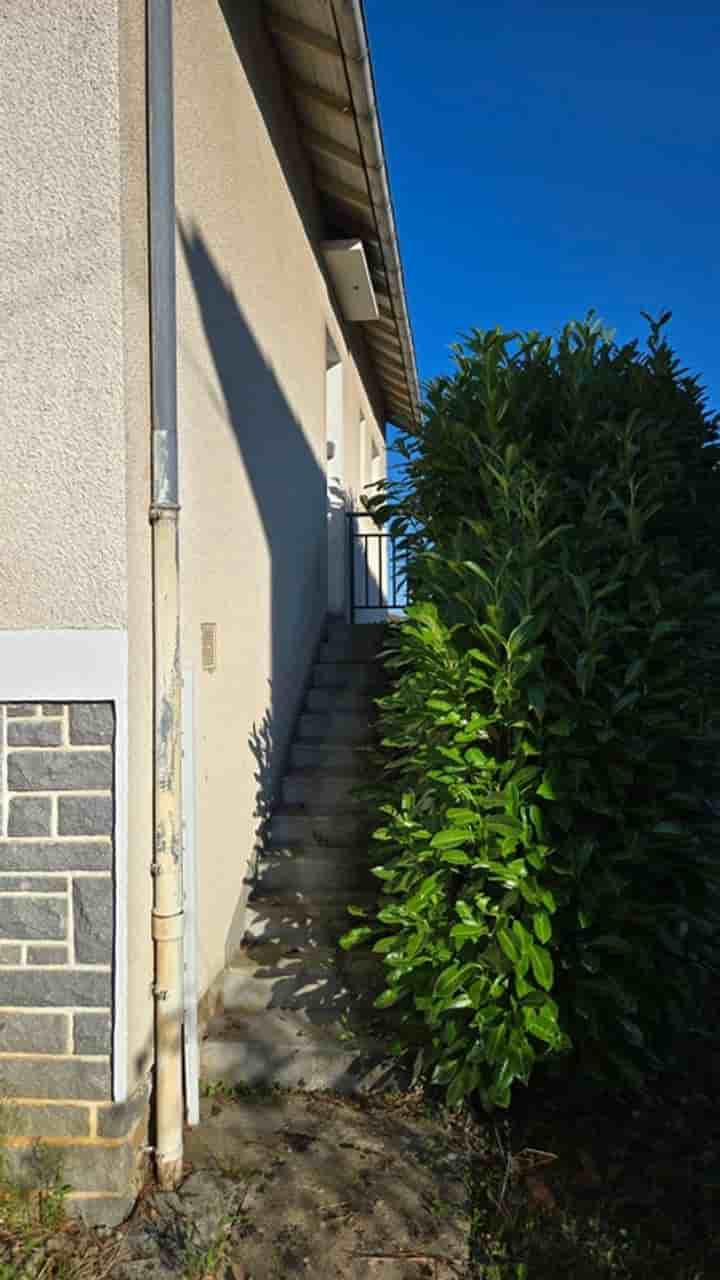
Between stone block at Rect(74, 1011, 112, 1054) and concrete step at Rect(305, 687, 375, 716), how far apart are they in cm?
275

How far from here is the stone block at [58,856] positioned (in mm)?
2344

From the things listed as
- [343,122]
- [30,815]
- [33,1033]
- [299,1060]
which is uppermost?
[343,122]

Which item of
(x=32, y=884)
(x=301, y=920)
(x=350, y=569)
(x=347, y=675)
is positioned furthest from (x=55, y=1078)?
(x=350, y=569)

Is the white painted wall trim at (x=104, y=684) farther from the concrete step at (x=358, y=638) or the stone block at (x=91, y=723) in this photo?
the concrete step at (x=358, y=638)

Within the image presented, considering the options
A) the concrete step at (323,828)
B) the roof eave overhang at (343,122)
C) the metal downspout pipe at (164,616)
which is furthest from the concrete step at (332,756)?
the metal downspout pipe at (164,616)

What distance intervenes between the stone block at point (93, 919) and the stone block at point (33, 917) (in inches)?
1.7

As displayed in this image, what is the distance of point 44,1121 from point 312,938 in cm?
139

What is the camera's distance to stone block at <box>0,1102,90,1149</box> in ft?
7.63

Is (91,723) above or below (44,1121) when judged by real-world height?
above

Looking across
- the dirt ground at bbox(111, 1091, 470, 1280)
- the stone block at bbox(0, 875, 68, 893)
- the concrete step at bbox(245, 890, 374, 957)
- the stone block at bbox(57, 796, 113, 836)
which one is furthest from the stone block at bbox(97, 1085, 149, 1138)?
the concrete step at bbox(245, 890, 374, 957)

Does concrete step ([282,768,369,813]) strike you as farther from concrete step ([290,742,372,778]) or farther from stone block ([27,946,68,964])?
stone block ([27,946,68,964])

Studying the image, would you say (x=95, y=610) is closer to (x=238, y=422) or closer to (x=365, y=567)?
(x=238, y=422)

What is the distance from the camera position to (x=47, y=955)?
2369 millimetres

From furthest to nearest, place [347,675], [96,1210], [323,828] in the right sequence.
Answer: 1. [347,675]
2. [323,828]
3. [96,1210]
